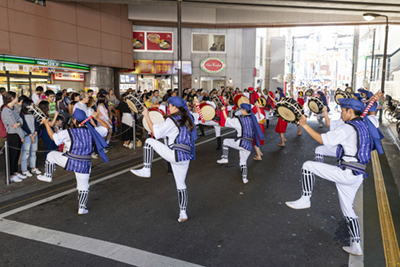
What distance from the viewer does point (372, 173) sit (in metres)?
8.33

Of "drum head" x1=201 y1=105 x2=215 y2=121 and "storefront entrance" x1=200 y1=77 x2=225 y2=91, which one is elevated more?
"storefront entrance" x1=200 y1=77 x2=225 y2=91

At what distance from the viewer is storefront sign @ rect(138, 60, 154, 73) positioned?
930 inches

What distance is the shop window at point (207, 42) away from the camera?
25453 mm

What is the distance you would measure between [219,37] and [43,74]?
1500 cm

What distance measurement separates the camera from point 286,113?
20.7ft

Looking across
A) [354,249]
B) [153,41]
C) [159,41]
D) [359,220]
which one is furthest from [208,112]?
[159,41]

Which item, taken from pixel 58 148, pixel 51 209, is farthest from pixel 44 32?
pixel 51 209

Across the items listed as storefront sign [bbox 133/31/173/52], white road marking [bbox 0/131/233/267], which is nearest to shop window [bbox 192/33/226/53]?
storefront sign [bbox 133/31/173/52]

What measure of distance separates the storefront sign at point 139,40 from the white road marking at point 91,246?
20188 millimetres

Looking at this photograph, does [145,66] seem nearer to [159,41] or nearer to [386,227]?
[159,41]

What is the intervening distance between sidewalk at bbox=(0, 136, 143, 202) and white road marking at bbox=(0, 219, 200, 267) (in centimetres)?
164

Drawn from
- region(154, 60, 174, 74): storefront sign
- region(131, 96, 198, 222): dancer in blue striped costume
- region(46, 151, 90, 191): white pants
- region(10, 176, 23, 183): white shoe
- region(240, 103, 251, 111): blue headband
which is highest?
region(154, 60, 174, 74): storefront sign

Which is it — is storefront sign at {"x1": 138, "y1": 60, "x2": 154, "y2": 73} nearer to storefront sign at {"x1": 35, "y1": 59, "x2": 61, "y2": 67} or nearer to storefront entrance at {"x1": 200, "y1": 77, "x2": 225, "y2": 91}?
storefront entrance at {"x1": 200, "y1": 77, "x2": 225, "y2": 91}

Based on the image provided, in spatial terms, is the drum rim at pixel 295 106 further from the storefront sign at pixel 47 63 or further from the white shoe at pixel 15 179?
the storefront sign at pixel 47 63
